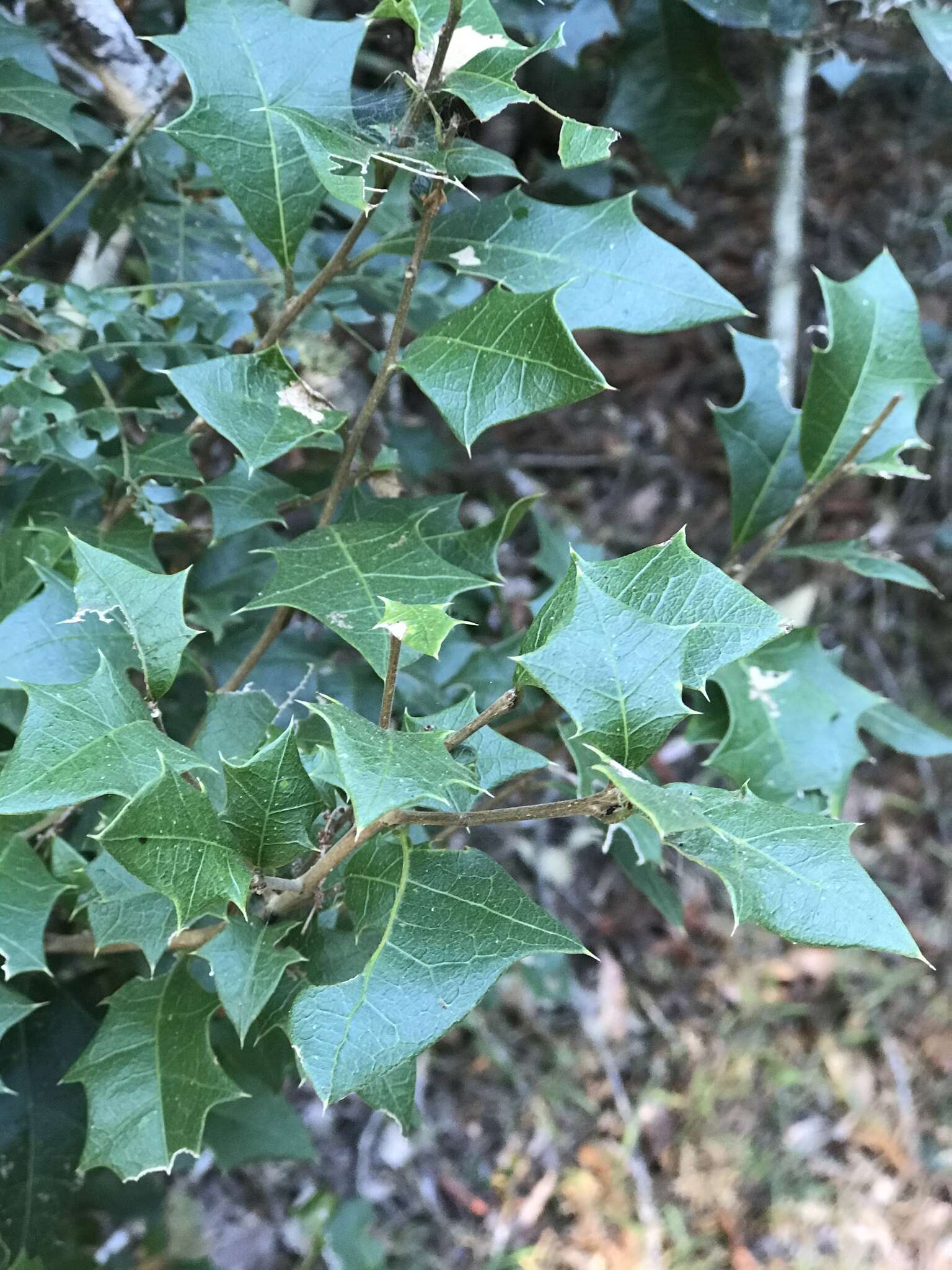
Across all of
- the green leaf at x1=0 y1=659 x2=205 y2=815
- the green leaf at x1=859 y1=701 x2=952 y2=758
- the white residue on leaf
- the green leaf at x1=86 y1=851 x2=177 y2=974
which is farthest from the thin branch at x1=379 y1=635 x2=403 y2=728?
the green leaf at x1=859 y1=701 x2=952 y2=758

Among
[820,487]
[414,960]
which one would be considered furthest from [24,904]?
[820,487]

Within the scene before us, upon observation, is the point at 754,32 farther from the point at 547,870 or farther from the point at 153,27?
the point at 547,870

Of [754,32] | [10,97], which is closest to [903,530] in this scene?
[754,32]

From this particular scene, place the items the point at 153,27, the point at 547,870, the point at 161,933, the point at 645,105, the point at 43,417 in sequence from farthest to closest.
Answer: the point at 547,870
the point at 645,105
the point at 153,27
the point at 43,417
the point at 161,933

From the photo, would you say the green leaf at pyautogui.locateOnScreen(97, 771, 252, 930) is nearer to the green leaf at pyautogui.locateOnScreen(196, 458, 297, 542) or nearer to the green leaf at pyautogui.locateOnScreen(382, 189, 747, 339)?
the green leaf at pyautogui.locateOnScreen(196, 458, 297, 542)

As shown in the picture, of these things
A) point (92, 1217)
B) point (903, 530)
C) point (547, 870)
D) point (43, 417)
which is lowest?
point (547, 870)

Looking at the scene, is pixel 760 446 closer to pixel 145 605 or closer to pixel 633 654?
pixel 633 654

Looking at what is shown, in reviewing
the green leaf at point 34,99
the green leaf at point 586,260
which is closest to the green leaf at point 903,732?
the green leaf at point 586,260
